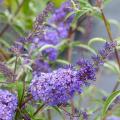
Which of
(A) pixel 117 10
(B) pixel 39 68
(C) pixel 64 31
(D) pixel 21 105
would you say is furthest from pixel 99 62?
(A) pixel 117 10

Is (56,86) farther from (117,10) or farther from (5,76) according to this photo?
(117,10)

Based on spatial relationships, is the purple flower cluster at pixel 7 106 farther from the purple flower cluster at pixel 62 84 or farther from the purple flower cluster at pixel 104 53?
the purple flower cluster at pixel 104 53

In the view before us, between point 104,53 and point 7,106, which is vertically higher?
point 104,53

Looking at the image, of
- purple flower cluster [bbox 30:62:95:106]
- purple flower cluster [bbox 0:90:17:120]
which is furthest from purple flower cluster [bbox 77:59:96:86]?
purple flower cluster [bbox 0:90:17:120]

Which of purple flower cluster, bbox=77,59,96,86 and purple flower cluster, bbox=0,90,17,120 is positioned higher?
purple flower cluster, bbox=77,59,96,86

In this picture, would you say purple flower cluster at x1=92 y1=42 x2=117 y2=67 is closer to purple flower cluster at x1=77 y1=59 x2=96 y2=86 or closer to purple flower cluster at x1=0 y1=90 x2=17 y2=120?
purple flower cluster at x1=77 y1=59 x2=96 y2=86

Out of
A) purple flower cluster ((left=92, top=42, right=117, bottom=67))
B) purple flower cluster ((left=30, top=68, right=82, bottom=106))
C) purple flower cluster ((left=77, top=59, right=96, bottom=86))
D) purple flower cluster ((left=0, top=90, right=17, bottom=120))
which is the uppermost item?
purple flower cluster ((left=92, top=42, right=117, bottom=67))

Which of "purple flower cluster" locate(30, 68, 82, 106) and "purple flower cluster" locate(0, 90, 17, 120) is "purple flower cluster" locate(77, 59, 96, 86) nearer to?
"purple flower cluster" locate(30, 68, 82, 106)

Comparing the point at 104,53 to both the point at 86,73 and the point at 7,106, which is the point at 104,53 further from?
the point at 7,106

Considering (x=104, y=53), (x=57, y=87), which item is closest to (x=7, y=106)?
(x=57, y=87)
